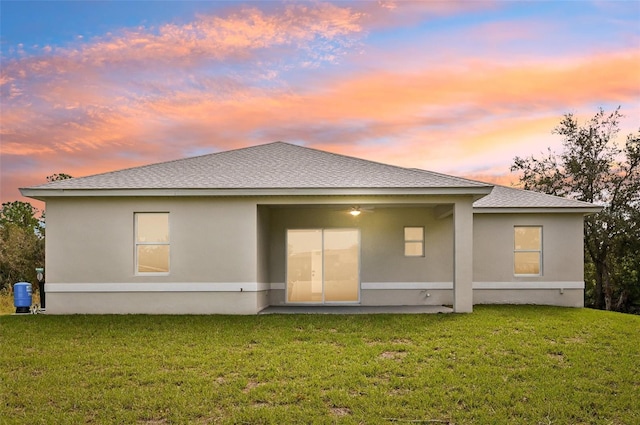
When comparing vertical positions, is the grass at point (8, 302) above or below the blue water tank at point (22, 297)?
below

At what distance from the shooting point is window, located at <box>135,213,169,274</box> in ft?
45.3

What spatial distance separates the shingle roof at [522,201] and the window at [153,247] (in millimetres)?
9213

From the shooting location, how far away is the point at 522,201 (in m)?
17.0

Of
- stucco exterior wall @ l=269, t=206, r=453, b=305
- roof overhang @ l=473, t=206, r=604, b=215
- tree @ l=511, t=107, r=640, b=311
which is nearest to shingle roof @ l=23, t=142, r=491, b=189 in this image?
stucco exterior wall @ l=269, t=206, r=453, b=305

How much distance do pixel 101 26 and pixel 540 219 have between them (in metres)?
14.0

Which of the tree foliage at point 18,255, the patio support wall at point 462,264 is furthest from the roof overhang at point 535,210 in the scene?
the tree foliage at point 18,255

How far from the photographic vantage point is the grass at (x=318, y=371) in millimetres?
6355

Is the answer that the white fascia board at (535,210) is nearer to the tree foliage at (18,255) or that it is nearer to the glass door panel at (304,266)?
the glass door panel at (304,266)

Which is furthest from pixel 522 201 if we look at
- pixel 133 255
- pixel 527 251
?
pixel 133 255

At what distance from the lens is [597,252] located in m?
24.5

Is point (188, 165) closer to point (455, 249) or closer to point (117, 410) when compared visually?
point (455, 249)

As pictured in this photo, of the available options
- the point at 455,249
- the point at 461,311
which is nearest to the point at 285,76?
the point at 455,249

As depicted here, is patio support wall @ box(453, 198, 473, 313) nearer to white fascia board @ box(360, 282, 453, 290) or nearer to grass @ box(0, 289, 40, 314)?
white fascia board @ box(360, 282, 453, 290)

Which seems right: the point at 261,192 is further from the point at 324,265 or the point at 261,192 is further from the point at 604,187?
the point at 604,187
